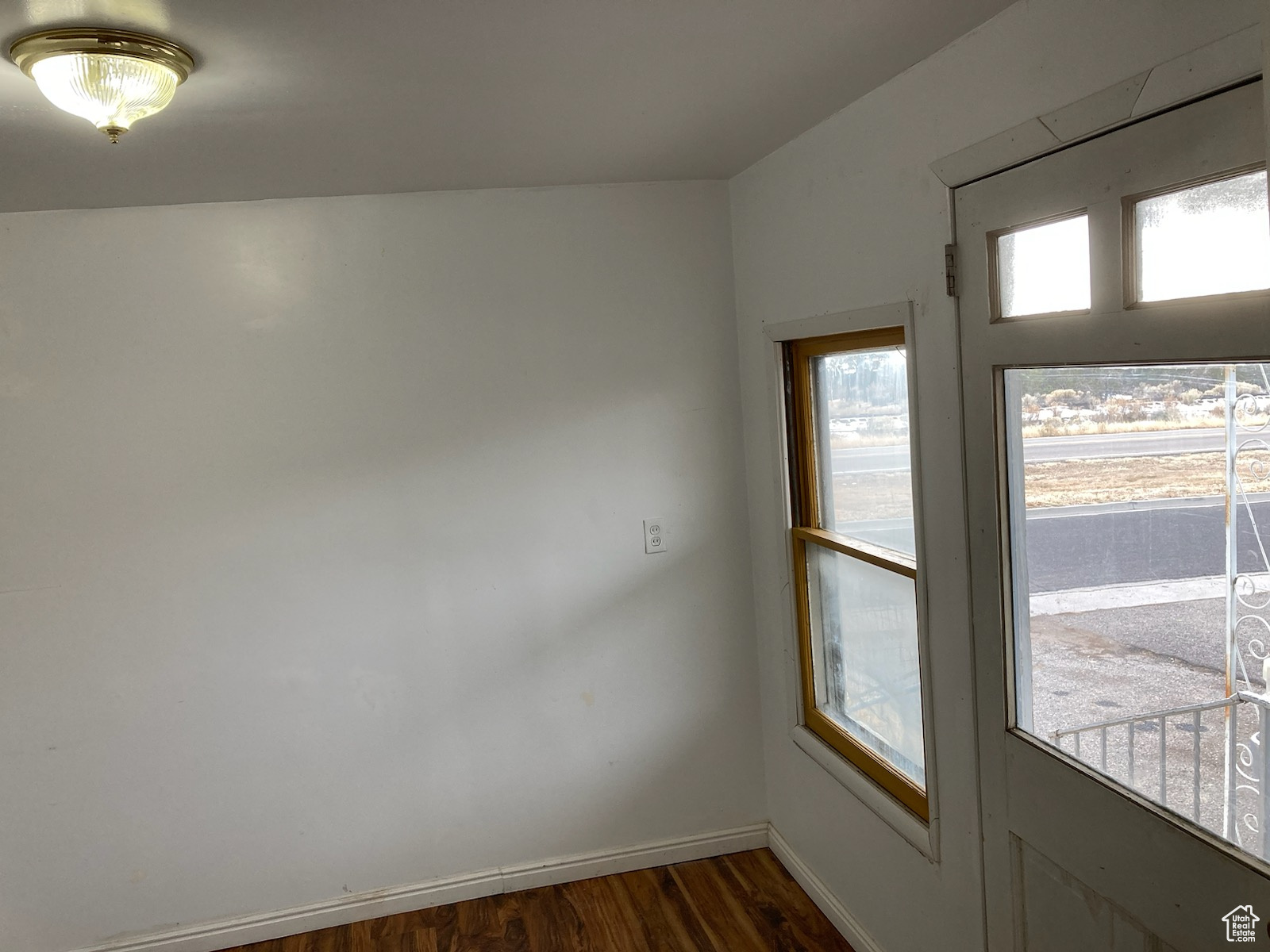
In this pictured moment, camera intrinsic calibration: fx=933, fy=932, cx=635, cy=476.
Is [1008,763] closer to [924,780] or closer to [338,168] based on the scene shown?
[924,780]

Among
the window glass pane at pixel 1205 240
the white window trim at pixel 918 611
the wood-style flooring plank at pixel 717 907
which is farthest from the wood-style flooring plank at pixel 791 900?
the window glass pane at pixel 1205 240

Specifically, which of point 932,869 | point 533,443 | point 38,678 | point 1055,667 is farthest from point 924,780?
point 38,678

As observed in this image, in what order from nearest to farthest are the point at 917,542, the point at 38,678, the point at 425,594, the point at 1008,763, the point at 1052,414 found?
the point at 1052,414 < the point at 1008,763 < the point at 917,542 < the point at 38,678 < the point at 425,594

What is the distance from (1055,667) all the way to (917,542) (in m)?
0.51

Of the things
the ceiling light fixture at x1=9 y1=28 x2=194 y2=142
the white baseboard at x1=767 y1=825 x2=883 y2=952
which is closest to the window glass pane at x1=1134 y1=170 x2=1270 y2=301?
the ceiling light fixture at x1=9 y1=28 x2=194 y2=142

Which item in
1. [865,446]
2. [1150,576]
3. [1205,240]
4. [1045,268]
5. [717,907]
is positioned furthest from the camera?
[717,907]

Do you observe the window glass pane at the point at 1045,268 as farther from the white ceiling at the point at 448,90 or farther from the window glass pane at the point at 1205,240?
the white ceiling at the point at 448,90

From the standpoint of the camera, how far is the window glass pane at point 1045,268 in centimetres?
168

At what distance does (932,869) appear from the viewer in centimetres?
235

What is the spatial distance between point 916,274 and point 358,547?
6.65ft

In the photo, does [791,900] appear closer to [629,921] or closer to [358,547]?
[629,921]

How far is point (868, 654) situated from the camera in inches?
110

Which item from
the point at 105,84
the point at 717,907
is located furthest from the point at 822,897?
the point at 105,84

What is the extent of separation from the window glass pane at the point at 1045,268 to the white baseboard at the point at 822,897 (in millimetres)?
1897
